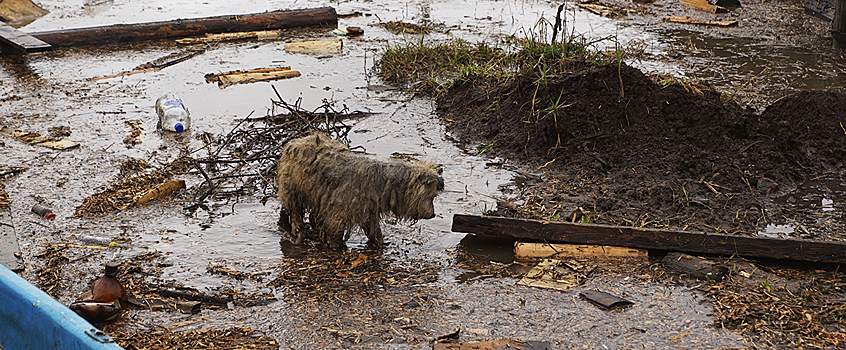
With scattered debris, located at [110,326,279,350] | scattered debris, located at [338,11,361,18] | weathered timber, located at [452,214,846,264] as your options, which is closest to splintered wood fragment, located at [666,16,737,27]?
scattered debris, located at [338,11,361,18]

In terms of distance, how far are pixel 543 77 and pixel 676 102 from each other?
1.82 m

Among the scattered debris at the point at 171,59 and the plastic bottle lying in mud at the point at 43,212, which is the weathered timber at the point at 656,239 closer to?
the plastic bottle lying in mud at the point at 43,212

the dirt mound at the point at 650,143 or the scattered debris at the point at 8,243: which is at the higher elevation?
the dirt mound at the point at 650,143

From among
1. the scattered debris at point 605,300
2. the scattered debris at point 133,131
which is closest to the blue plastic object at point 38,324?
the scattered debris at point 605,300

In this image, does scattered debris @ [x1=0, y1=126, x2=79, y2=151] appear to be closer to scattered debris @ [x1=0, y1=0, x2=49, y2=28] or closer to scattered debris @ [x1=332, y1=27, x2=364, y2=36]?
scattered debris @ [x1=332, y1=27, x2=364, y2=36]

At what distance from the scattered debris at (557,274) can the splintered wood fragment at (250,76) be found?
25.2 ft

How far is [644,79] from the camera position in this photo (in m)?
9.05

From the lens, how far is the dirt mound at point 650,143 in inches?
291

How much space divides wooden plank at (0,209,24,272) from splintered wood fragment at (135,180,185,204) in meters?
1.23

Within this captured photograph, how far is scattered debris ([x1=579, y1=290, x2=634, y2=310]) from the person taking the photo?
540 centimetres

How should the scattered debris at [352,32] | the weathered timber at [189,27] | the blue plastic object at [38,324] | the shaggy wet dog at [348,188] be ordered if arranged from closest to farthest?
the blue plastic object at [38,324] → the shaggy wet dog at [348,188] → the weathered timber at [189,27] → the scattered debris at [352,32]

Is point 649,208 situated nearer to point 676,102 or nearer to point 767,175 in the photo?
point 767,175

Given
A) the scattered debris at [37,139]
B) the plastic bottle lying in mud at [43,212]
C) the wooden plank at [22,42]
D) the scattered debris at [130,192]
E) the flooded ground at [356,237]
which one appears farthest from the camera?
the wooden plank at [22,42]

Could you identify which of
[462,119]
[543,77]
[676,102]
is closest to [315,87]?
[462,119]
